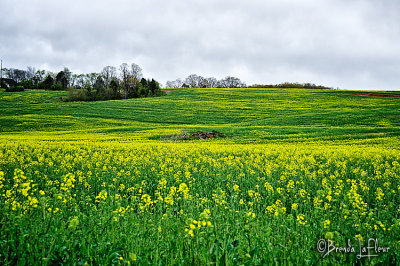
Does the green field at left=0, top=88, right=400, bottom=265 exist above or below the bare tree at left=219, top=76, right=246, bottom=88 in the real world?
below

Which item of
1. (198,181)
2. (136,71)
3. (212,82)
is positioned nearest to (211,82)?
(212,82)

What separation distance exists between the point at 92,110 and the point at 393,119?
50.6 metres

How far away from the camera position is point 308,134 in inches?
1123

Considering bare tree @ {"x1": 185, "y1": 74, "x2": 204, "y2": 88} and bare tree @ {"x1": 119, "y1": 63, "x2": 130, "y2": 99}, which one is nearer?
bare tree @ {"x1": 119, "y1": 63, "x2": 130, "y2": 99}

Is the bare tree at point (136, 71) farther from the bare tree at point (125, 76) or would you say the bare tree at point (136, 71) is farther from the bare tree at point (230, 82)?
the bare tree at point (230, 82)

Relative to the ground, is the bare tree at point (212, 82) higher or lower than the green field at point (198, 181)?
higher

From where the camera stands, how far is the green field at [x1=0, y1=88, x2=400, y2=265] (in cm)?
365

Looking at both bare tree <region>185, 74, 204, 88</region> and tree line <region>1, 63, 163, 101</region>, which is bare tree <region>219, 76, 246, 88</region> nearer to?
bare tree <region>185, 74, 204, 88</region>

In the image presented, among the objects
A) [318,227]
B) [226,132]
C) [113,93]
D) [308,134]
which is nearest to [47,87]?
[113,93]

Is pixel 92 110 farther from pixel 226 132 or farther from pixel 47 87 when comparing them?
pixel 47 87

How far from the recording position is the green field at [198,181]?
3648 mm

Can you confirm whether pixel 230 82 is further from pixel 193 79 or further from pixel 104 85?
pixel 104 85

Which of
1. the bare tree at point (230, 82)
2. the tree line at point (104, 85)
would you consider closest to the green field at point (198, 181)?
the tree line at point (104, 85)

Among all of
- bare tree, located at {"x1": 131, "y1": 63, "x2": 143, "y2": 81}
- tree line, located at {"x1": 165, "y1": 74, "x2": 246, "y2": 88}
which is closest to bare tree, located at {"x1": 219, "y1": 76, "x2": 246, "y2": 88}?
tree line, located at {"x1": 165, "y1": 74, "x2": 246, "y2": 88}
